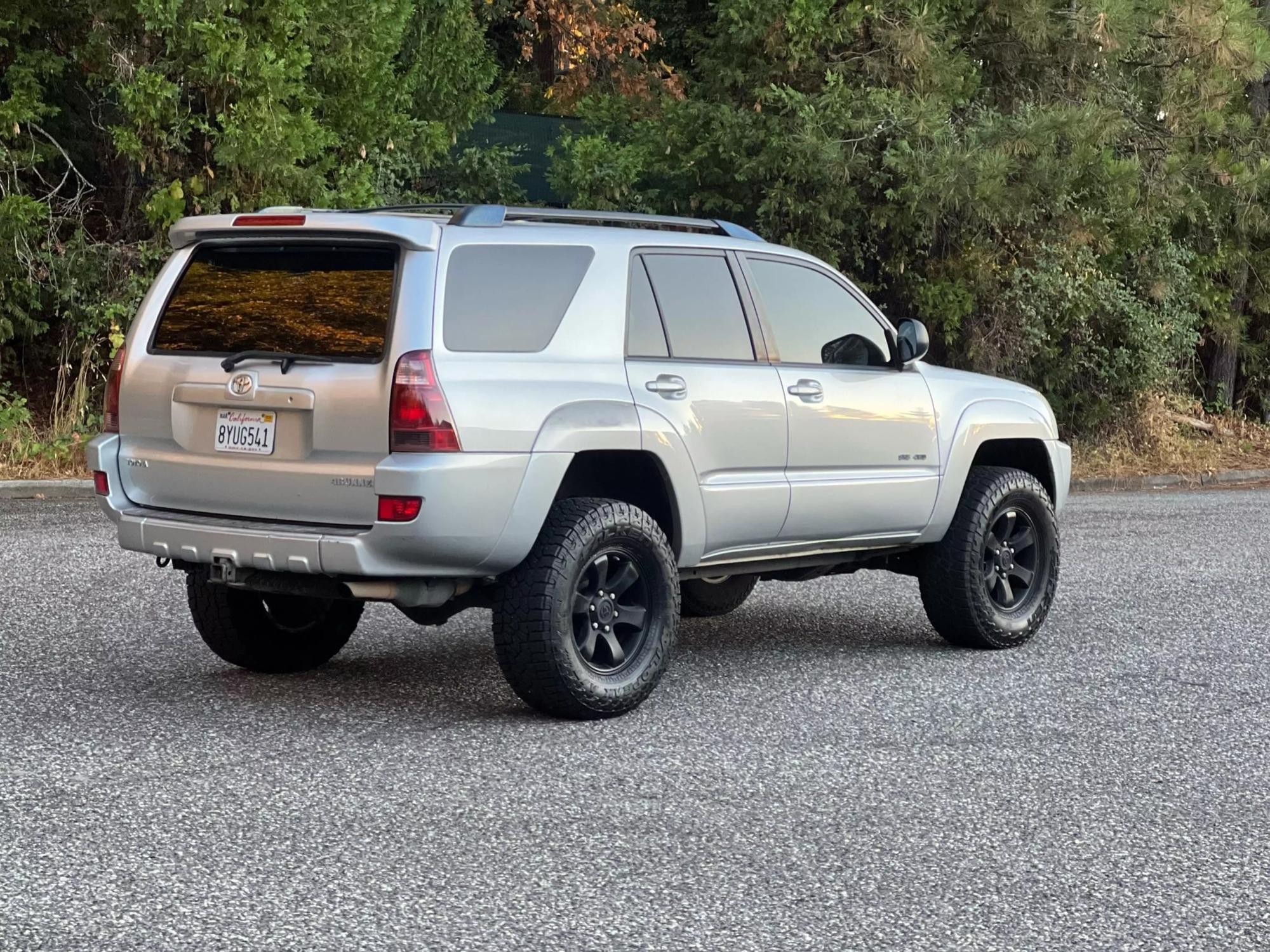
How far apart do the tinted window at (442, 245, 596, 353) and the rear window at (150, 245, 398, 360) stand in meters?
0.25

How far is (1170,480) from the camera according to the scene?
18422mm

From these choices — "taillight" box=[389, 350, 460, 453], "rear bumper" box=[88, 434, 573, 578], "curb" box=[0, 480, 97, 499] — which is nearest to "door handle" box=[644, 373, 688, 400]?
"rear bumper" box=[88, 434, 573, 578]

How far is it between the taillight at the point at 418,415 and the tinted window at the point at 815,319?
1.91 m

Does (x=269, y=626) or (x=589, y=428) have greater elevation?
(x=589, y=428)

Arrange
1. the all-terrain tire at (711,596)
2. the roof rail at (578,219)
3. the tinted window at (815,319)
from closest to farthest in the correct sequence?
the roof rail at (578,219) → the tinted window at (815,319) → the all-terrain tire at (711,596)

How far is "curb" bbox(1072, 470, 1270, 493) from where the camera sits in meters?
17.8

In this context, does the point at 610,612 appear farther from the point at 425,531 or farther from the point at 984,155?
the point at 984,155

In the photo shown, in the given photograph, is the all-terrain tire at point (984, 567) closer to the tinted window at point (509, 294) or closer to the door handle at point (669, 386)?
the door handle at point (669, 386)

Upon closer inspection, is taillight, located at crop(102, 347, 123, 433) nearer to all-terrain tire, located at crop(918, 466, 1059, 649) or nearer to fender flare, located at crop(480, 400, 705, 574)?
fender flare, located at crop(480, 400, 705, 574)

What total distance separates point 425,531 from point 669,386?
1.28 meters

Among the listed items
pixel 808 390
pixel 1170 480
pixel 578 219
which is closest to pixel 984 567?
pixel 808 390

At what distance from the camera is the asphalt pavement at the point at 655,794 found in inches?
173

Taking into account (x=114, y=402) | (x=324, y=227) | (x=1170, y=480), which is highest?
(x=324, y=227)

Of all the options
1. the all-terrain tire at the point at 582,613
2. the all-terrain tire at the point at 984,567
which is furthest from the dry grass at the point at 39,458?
the all-terrain tire at the point at 582,613
